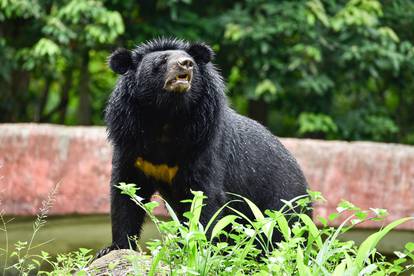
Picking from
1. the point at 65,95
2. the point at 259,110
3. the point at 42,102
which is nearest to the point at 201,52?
the point at 259,110

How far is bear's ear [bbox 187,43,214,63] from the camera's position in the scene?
4.27 metres

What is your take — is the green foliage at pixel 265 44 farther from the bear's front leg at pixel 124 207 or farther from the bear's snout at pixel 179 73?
the bear's snout at pixel 179 73

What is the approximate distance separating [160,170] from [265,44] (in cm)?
432

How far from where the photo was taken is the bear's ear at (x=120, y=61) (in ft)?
14.0

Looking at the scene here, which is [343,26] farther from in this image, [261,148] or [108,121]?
[108,121]

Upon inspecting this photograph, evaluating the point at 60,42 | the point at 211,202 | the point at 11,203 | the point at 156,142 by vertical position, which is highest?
the point at 60,42

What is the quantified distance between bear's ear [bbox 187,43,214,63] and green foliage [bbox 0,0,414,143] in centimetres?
376

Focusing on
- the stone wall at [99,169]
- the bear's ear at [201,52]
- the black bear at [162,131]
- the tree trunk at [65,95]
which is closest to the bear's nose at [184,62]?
the black bear at [162,131]

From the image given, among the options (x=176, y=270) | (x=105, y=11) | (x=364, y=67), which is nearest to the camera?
(x=176, y=270)

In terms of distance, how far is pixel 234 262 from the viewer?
2.93 meters

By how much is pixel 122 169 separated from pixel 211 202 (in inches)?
18.8

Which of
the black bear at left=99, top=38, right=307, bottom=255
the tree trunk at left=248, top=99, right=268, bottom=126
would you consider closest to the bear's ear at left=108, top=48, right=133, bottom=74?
the black bear at left=99, top=38, right=307, bottom=255

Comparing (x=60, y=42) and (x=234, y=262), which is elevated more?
(x=60, y=42)

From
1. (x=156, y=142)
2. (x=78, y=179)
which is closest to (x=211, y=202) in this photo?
(x=156, y=142)
